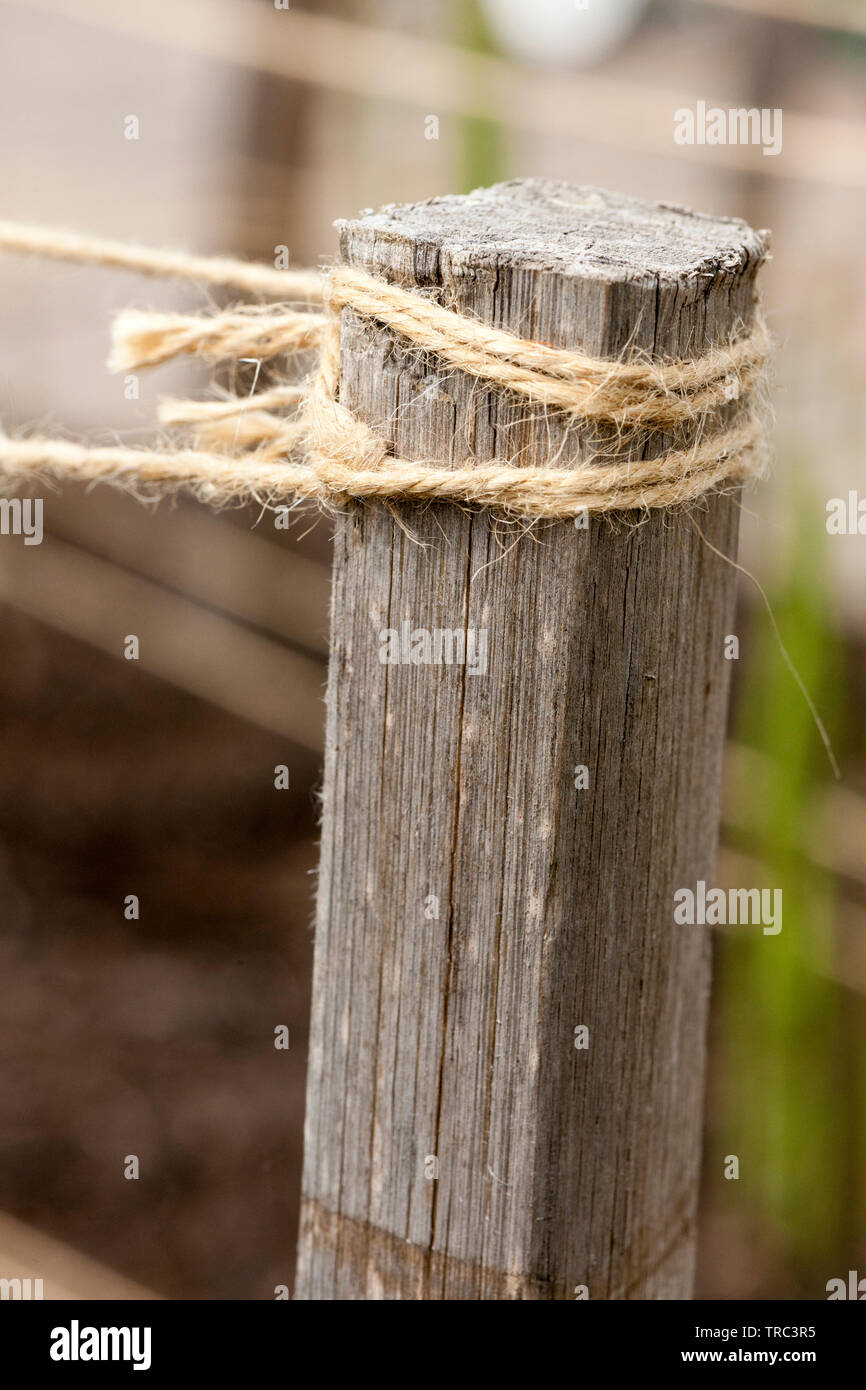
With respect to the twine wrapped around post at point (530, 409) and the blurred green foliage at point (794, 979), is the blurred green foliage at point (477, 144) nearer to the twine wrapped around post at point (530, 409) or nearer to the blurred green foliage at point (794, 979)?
the blurred green foliage at point (794, 979)

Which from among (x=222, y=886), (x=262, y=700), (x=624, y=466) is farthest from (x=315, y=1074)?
(x=262, y=700)

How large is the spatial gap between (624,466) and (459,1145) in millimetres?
320

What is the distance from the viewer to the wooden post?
21.5 inches

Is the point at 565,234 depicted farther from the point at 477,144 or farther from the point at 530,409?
the point at 477,144

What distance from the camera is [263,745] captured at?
2395 millimetres

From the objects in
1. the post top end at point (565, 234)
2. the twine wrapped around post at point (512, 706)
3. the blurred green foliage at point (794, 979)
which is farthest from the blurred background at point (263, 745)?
the twine wrapped around post at point (512, 706)

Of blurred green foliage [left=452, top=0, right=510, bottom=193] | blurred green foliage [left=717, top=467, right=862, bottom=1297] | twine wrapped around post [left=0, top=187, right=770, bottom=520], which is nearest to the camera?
twine wrapped around post [left=0, top=187, right=770, bottom=520]

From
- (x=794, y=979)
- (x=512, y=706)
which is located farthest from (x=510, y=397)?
(x=794, y=979)

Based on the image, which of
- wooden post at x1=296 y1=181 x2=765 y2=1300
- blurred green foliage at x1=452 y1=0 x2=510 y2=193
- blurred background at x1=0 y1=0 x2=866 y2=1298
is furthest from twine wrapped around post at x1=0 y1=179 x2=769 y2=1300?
blurred green foliage at x1=452 y1=0 x2=510 y2=193

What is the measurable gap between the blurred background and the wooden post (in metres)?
0.74

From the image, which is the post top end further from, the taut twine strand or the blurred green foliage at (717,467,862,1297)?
the blurred green foliage at (717,467,862,1297)

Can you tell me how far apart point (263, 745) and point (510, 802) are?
1.85m

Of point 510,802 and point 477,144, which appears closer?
point 510,802

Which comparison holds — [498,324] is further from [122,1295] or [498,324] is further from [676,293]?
[122,1295]
